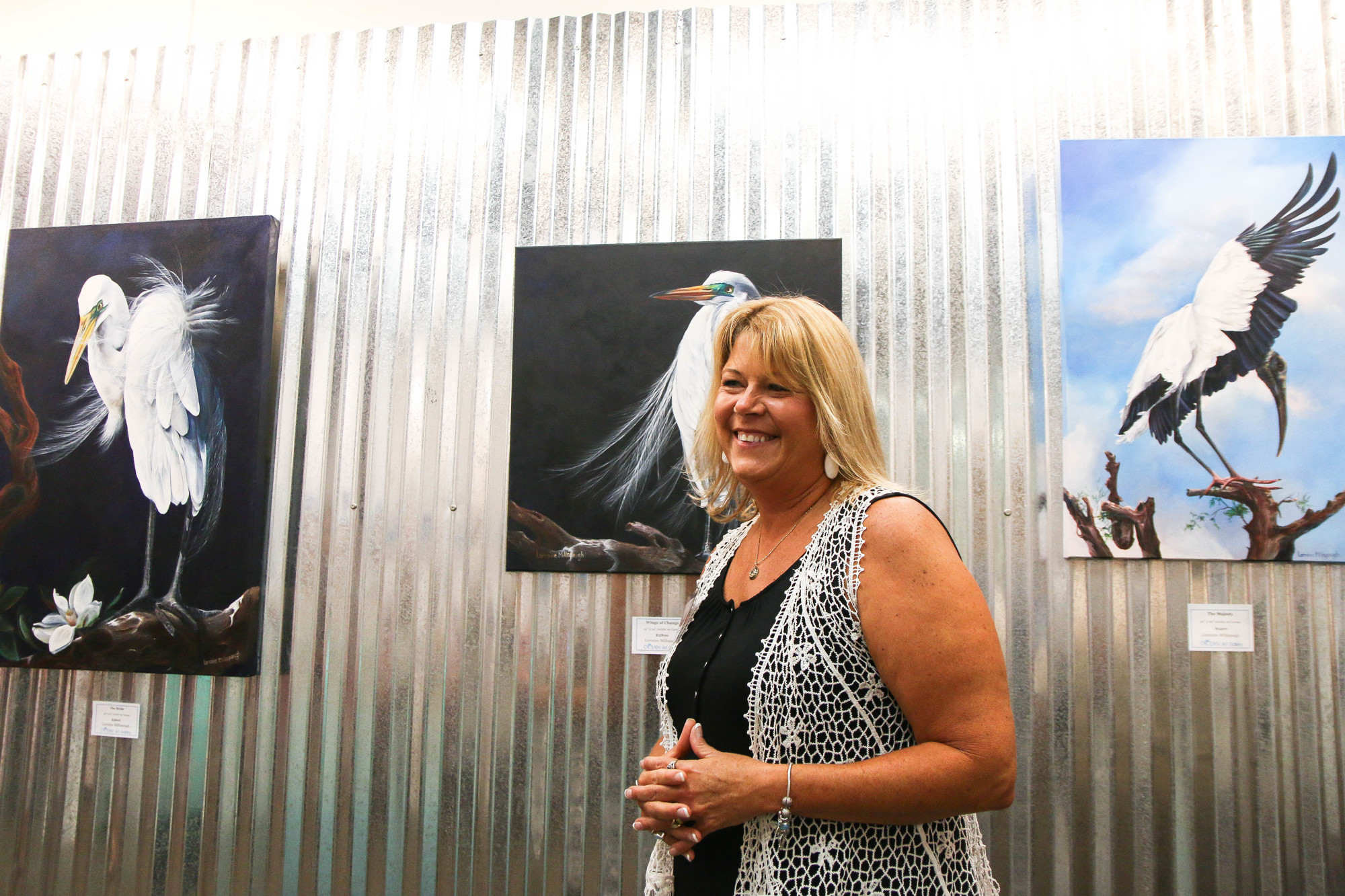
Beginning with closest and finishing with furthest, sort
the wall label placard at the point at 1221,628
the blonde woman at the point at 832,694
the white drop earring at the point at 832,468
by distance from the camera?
the blonde woman at the point at 832,694, the white drop earring at the point at 832,468, the wall label placard at the point at 1221,628

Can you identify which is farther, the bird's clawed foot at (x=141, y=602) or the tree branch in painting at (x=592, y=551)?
the bird's clawed foot at (x=141, y=602)

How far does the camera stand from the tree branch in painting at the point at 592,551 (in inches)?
83.1

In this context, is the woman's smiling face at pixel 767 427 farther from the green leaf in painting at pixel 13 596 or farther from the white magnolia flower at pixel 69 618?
the green leaf in painting at pixel 13 596

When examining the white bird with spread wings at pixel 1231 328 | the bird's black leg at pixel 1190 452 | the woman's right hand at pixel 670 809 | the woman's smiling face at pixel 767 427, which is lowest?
the woman's right hand at pixel 670 809

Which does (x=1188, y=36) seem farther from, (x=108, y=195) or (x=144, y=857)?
(x=144, y=857)

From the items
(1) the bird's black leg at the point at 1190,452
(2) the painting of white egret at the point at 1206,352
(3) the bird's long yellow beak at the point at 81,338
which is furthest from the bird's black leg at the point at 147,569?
(1) the bird's black leg at the point at 1190,452

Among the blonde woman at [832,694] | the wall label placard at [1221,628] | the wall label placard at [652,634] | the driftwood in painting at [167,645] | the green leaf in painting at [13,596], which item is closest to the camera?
the blonde woman at [832,694]

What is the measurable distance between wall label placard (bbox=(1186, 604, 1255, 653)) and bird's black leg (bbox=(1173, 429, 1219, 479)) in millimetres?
359

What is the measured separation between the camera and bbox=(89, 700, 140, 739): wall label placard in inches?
89.7

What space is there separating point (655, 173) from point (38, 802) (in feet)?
9.07

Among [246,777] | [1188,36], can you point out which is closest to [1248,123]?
[1188,36]

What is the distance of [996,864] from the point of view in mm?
1951

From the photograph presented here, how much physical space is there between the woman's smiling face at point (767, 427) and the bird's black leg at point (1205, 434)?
4.43ft

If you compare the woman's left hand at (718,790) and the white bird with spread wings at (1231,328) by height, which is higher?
the white bird with spread wings at (1231,328)
